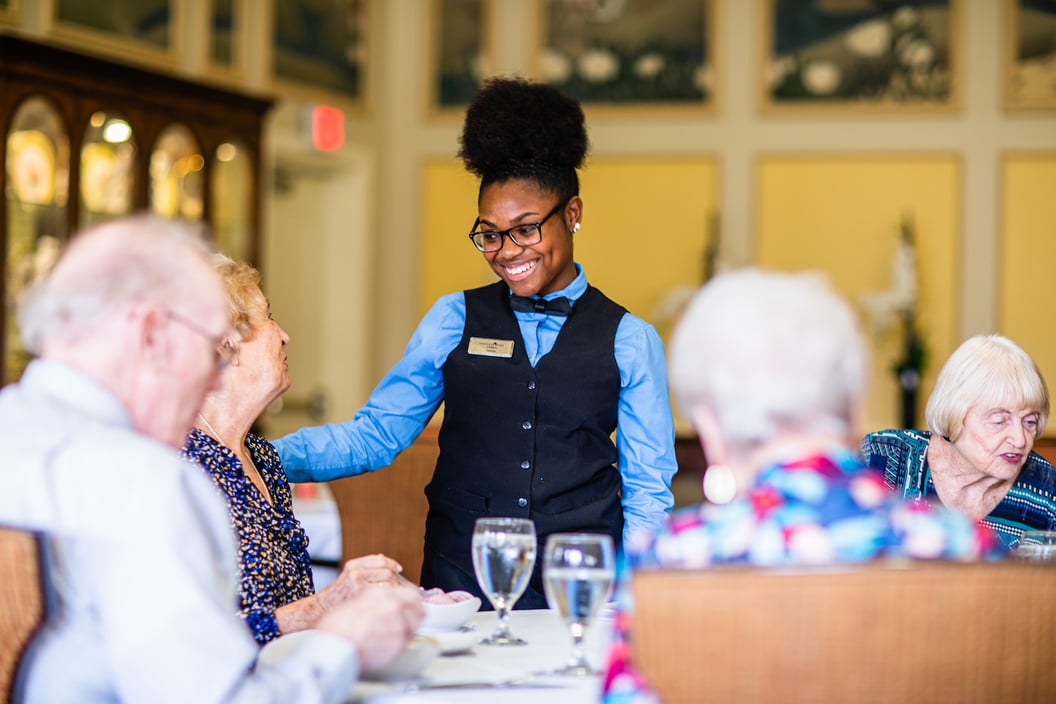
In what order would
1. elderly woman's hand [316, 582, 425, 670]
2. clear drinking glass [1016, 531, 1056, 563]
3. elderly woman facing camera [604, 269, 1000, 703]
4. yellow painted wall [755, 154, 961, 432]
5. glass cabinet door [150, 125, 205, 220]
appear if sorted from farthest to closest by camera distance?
yellow painted wall [755, 154, 961, 432]
glass cabinet door [150, 125, 205, 220]
clear drinking glass [1016, 531, 1056, 563]
elderly woman's hand [316, 582, 425, 670]
elderly woman facing camera [604, 269, 1000, 703]

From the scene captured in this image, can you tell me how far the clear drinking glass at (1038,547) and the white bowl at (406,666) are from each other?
1127 millimetres

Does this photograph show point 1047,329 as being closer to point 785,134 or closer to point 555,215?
point 785,134

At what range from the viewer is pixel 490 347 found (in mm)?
2703

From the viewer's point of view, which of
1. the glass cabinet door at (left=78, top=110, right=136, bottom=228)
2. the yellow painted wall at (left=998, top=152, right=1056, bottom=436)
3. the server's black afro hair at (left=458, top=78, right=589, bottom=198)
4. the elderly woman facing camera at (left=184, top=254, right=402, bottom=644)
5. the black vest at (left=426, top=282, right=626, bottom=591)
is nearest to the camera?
the elderly woman facing camera at (left=184, top=254, right=402, bottom=644)

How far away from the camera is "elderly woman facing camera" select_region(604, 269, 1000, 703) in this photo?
142cm

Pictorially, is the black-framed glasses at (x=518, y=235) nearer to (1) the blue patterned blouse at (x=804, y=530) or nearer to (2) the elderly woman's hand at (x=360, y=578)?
(2) the elderly woman's hand at (x=360, y=578)

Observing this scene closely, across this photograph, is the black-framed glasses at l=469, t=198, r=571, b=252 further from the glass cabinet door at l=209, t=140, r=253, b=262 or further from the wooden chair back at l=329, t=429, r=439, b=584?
the glass cabinet door at l=209, t=140, r=253, b=262

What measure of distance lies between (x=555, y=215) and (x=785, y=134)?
5544 millimetres

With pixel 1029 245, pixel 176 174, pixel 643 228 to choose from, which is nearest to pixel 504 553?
pixel 176 174

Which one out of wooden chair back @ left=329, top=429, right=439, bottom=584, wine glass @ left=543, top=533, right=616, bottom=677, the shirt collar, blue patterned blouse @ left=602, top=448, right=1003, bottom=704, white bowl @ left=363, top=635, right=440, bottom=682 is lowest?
wooden chair back @ left=329, top=429, right=439, bottom=584

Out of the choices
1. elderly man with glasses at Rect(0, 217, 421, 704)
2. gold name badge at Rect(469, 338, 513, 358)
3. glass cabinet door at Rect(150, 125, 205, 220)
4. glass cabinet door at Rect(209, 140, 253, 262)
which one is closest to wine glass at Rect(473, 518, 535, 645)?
elderly man with glasses at Rect(0, 217, 421, 704)

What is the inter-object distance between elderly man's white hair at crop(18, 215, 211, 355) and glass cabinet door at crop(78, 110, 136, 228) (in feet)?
13.7

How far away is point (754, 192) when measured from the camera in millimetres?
7906

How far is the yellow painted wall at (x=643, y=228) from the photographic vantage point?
7984 mm
